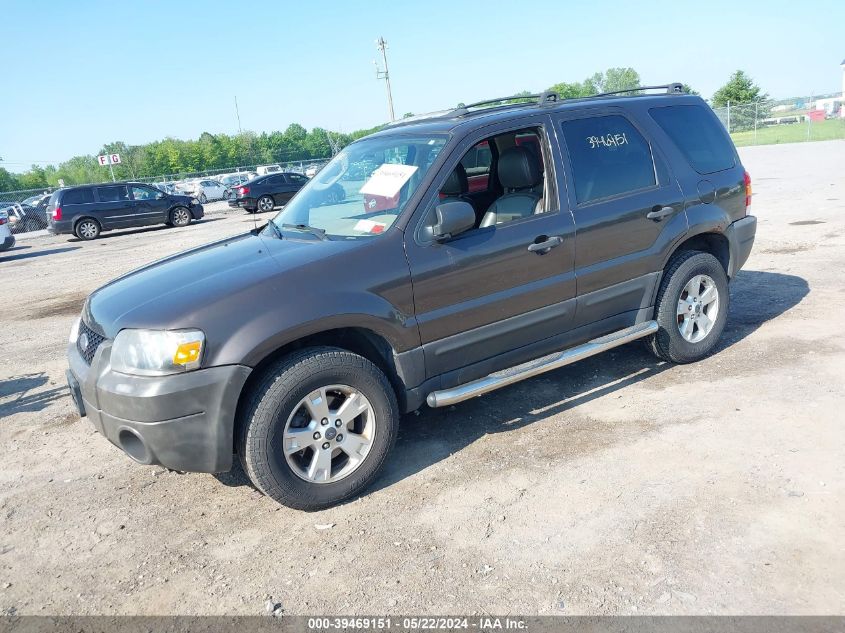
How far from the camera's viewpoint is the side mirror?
3838 mm

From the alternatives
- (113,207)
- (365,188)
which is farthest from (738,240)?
(113,207)

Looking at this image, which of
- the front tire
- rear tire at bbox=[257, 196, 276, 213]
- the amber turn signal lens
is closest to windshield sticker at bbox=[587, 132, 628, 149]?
the front tire

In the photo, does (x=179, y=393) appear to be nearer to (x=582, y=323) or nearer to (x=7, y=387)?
(x=582, y=323)

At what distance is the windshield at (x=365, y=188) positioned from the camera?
408 cm

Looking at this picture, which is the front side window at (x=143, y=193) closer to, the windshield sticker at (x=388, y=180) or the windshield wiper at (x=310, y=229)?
the windshield wiper at (x=310, y=229)

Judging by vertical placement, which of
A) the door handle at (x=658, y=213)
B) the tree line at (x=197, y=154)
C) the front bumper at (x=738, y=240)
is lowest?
the front bumper at (x=738, y=240)

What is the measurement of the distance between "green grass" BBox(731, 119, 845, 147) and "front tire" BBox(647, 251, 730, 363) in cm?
3685

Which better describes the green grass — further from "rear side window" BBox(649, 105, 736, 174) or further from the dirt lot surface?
the dirt lot surface

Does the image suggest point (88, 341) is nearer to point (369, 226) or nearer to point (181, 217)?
point (369, 226)

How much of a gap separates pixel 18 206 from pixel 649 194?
2972cm

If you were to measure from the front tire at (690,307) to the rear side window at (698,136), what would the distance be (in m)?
0.73

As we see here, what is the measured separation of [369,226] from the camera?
13.2ft

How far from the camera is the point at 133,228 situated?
23.8 metres

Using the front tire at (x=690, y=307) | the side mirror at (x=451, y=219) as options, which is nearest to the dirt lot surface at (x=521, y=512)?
the front tire at (x=690, y=307)
